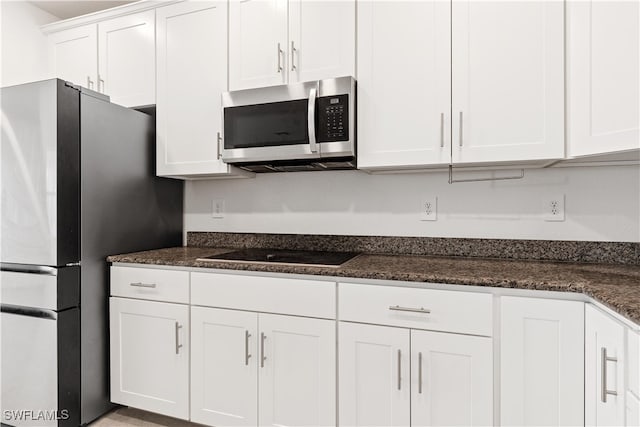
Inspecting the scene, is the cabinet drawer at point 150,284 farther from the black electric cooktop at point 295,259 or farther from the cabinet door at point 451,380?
the cabinet door at point 451,380

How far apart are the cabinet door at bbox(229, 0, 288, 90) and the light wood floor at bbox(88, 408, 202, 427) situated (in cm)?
187

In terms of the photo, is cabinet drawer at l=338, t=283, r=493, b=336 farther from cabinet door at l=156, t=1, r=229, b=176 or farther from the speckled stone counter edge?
cabinet door at l=156, t=1, r=229, b=176

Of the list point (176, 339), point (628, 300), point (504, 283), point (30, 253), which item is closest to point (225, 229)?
point (176, 339)

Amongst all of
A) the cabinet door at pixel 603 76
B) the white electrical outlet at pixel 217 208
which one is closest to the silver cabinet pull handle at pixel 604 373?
the cabinet door at pixel 603 76

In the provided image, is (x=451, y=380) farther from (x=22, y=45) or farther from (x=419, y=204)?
(x=22, y=45)

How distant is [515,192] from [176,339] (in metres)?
1.86

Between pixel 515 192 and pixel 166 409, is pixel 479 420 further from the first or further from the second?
pixel 166 409

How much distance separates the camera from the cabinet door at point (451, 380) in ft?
4.43

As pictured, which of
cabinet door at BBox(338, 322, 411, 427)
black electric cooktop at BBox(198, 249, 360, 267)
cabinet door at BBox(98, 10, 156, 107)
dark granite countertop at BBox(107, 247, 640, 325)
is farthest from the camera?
cabinet door at BBox(98, 10, 156, 107)

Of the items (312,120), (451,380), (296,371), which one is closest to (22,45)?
(312,120)

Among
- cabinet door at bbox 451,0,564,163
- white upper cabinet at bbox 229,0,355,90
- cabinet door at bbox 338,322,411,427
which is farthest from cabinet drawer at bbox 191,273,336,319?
white upper cabinet at bbox 229,0,355,90

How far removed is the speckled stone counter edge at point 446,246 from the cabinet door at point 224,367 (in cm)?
69

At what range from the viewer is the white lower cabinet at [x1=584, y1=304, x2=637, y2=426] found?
3.55 feet

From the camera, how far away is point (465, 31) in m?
1.65
